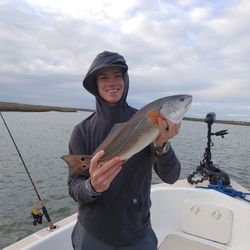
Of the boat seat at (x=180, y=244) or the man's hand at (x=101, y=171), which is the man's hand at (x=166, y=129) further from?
the boat seat at (x=180, y=244)

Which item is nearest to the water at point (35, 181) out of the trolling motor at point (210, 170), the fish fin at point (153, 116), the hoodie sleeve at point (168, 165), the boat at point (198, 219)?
the boat at point (198, 219)

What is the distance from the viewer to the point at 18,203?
11.1 m

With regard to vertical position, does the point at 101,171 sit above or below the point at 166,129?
below

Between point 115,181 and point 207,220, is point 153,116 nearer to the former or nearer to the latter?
point 115,181

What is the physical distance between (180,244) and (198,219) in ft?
1.86

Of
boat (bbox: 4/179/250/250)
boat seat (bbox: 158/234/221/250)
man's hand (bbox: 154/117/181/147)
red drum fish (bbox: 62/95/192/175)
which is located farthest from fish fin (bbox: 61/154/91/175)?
boat seat (bbox: 158/234/221/250)

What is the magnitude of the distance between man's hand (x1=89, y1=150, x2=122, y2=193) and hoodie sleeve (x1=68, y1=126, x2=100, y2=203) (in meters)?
0.08

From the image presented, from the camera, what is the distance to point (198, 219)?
19.3 feet

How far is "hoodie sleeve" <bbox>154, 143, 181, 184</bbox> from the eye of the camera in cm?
272

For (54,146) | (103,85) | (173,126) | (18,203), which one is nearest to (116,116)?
(103,85)

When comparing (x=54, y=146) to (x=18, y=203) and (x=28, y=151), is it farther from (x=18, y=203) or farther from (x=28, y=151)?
(x=18, y=203)

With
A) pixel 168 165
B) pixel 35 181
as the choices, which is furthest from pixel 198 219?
pixel 35 181

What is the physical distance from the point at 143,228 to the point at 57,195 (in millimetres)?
9714

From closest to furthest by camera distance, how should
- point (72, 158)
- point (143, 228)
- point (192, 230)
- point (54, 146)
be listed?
1. point (72, 158)
2. point (143, 228)
3. point (192, 230)
4. point (54, 146)
